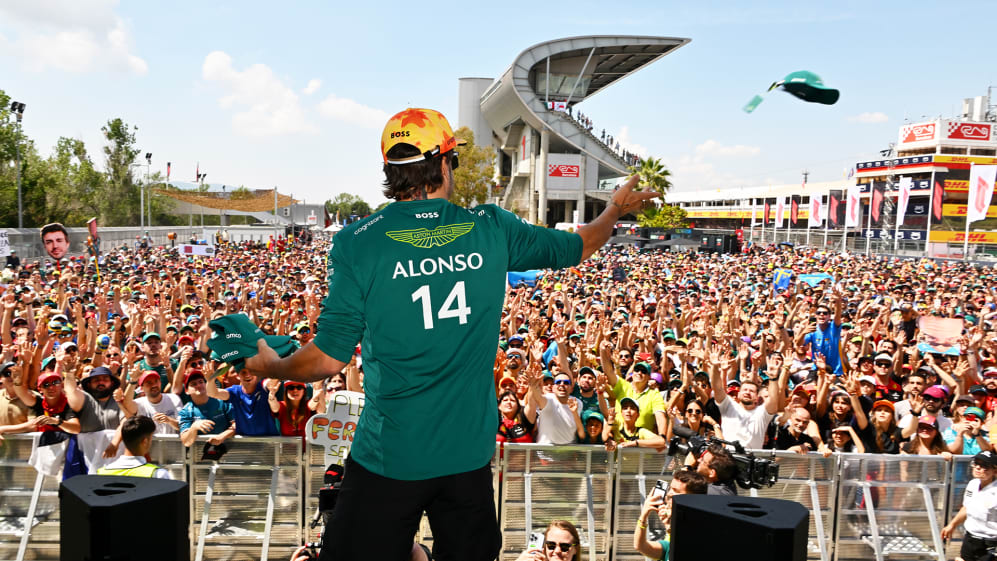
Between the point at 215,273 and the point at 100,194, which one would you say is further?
the point at 100,194

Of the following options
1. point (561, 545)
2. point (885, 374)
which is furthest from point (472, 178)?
point (561, 545)

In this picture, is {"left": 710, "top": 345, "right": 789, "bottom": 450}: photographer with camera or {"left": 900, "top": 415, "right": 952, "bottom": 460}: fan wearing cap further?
{"left": 710, "top": 345, "right": 789, "bottom": 450}: photographer with camera

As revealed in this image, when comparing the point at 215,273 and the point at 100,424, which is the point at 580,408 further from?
the point at 215,273

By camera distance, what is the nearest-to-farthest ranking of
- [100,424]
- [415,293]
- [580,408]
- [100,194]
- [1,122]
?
[415,293]
[100,424]
[580,408]
[1,122]
[100,194]

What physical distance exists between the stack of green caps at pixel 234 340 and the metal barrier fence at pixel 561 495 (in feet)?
13.9

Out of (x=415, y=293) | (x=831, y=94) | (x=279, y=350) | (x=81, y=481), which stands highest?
(x=831, y=94)

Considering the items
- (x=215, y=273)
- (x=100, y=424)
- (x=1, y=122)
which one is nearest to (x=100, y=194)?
(x=1, y=122)

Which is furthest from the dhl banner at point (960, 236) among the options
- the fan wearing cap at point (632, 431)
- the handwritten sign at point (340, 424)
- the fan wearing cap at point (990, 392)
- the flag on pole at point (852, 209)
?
the handwritten sign at point (340, 424)

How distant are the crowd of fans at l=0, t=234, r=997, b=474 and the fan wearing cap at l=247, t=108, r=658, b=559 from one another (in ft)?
13.2

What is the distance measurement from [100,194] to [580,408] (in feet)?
242

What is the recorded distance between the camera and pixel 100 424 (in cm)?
629

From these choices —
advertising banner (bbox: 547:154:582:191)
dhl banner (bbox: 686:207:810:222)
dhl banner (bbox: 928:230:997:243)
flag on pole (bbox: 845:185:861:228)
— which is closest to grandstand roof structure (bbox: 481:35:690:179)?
advertising banner (bbox: 547:154:582:191)

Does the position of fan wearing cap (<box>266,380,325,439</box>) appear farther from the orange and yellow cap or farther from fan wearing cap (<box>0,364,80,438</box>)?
the orange and yellow cap

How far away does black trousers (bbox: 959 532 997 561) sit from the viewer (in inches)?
218
